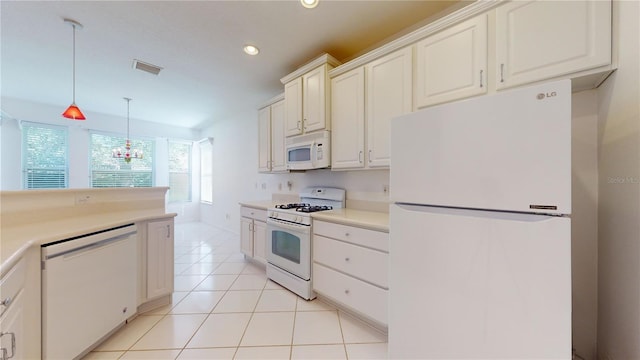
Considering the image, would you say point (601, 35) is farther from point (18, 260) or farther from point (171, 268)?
point (171, 268)

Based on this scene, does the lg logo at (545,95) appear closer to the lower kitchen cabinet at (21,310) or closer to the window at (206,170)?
the lower kitchen cabinet at (21,310)

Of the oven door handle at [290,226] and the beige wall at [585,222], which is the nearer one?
the beige wall at [585,222]

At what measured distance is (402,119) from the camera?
132 cm

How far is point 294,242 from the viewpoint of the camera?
238cm

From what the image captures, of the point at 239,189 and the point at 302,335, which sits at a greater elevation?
the point at 239,189

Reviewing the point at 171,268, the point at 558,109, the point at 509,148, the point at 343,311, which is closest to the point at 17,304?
the point at 171,268

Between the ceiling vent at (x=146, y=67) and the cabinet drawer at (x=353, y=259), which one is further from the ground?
the ceiling vent at (x=146, y=67)

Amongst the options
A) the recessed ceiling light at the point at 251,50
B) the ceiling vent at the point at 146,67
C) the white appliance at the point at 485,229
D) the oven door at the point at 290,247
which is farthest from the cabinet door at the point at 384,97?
the ceiling vent at the point at 146,67

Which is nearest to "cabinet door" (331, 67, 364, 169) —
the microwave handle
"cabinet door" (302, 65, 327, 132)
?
"cabinet door" (302, 65, 327, 132)

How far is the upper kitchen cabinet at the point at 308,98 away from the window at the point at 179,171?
4.89 meters

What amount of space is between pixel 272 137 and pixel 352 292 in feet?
7.75

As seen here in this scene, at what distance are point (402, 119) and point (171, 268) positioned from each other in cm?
240

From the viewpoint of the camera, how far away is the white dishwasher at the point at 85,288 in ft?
4.13

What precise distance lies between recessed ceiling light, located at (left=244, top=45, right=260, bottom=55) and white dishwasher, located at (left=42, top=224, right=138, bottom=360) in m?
2.08
